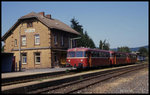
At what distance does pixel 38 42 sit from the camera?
103ft

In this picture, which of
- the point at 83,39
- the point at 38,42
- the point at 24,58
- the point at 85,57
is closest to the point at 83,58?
the point at 85,57

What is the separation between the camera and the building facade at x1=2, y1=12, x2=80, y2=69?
1181 inches

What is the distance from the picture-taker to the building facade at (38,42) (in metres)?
30.0

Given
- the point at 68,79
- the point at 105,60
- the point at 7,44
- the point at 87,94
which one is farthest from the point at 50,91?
the point at 7,44

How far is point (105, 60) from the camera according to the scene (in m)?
27.3

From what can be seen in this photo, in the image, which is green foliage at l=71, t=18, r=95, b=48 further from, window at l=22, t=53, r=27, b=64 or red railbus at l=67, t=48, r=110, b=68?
red railbus at l=67, t=48, r=110, b=68

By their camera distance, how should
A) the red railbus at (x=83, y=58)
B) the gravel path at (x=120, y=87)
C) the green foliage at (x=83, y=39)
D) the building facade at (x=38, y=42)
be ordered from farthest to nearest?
1. the green foliage at (x=83, y=39)
2. the building facade at (x=38, y=42)
3. the red railbus at (x=83, y=58)
4. the gravel path at (x=120, y=87)

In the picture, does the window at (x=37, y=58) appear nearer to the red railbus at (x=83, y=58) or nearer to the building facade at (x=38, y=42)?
the building facade at (x=38, y=42)

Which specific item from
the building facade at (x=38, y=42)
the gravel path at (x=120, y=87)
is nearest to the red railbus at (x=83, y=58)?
the building facade at (x=38, y=42)

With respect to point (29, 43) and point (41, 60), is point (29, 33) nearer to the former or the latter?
point (29, 43)

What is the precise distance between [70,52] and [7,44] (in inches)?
613

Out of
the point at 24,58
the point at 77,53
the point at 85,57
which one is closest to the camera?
the point at 85,57

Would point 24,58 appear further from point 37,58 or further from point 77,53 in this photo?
point 77,53

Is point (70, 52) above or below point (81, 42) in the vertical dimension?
below
